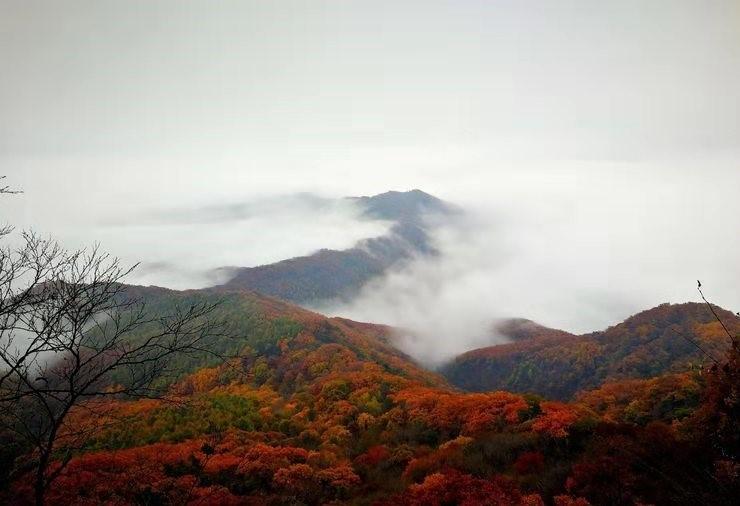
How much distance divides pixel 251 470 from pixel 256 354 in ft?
168

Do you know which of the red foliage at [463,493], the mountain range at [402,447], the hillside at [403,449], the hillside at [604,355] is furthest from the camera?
the hillside at [604,355]

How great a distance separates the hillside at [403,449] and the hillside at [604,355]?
58842 millimetres

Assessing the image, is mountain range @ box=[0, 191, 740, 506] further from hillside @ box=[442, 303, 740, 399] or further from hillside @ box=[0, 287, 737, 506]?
hillside @ box=[442, 303, 740, 399]

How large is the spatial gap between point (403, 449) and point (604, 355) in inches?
4332

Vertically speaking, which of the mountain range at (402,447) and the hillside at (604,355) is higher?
the mountain range at (402,447)

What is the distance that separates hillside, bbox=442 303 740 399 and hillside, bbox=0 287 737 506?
2317 inches

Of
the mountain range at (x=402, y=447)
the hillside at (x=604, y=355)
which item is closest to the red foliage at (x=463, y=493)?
the mountain range at (x=402, y=447)

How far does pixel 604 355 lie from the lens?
11406 centimetres

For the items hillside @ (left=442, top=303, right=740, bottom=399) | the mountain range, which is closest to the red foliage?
the mountain range

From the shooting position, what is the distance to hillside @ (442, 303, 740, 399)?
90812mm

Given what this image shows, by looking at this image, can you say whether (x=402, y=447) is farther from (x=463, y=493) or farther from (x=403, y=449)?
(x=463, y=493)

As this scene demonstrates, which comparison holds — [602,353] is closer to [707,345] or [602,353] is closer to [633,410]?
[707,345]

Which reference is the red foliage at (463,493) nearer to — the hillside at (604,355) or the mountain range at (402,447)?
the mountain range at (402,447)

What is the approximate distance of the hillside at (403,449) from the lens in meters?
13.1
